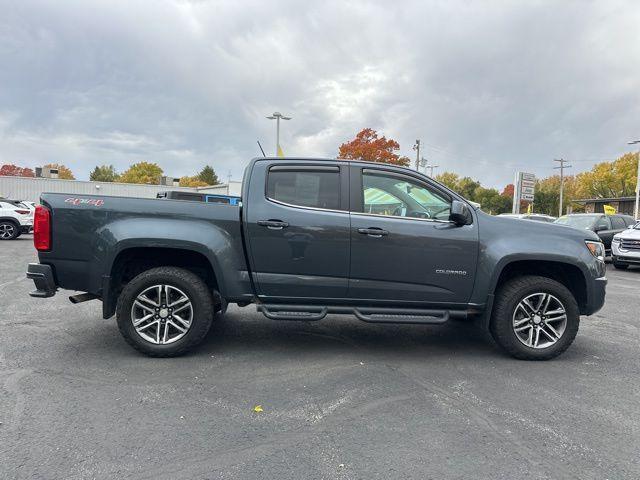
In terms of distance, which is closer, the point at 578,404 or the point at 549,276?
the point at 578,404

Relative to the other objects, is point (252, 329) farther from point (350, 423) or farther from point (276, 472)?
point (276, 472)

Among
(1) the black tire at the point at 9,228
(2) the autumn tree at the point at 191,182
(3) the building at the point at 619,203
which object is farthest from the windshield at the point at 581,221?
(2) the autumn tree at the point at 191,182

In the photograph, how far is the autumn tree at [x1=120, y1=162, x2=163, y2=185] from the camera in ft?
306

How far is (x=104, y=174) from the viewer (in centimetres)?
10500

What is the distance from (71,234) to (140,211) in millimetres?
675

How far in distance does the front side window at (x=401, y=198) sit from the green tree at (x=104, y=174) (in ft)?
361

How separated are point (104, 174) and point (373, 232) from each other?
373ft

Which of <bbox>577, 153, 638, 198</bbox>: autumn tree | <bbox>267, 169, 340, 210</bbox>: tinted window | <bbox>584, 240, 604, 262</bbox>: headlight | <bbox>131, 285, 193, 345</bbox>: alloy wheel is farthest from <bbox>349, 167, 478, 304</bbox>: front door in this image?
<bbox>577, 153, 638, 198</bbox>: autumn tree

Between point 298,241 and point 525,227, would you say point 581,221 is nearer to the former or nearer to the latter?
point 525,227

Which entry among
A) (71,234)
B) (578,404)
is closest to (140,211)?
(71,234)

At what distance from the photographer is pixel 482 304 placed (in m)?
4.54

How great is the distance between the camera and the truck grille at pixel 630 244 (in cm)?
1293

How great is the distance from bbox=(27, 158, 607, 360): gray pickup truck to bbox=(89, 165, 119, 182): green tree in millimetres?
109457

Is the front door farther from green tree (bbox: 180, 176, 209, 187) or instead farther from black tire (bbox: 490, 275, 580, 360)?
green tree (bbox: 180, 176, 209, 187)
